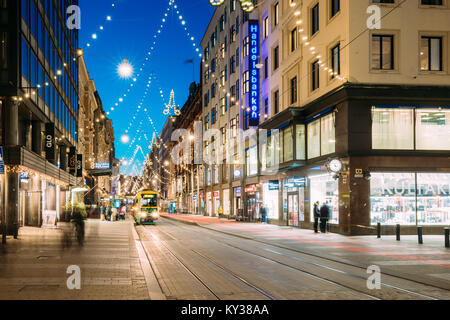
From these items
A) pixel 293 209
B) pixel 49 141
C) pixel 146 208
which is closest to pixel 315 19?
pixel 293 209

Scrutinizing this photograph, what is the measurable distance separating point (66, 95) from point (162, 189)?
12464 centimetres

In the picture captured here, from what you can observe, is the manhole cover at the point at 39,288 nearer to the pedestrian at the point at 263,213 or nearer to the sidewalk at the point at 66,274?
the sidewalk at the point at 66,274

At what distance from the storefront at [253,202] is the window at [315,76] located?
14164 millimetres

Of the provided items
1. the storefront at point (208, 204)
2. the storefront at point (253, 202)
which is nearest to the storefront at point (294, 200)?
the storefront at point (253, 202)

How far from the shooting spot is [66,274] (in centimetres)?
1154

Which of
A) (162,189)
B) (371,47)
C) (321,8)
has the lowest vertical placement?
(162,189)

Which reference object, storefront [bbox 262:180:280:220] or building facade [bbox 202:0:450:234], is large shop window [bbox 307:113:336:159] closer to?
building facade [bbox 202:0:450:234]

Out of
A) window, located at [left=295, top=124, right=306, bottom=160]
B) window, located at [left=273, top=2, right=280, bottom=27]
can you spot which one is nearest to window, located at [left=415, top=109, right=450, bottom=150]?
Answer: window, located at [left=295, top=124, right=306, bottom=160]

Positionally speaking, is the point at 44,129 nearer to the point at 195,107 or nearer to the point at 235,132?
the point at 235,132

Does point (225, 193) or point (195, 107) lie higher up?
point (195, 107)
